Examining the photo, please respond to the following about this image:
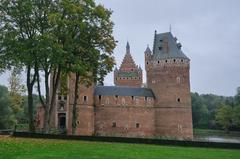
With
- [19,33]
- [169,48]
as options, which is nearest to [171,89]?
[169,48]

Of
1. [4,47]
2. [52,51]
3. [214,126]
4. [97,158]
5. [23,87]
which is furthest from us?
[214,126]

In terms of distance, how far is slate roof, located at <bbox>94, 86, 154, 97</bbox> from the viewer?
161ft

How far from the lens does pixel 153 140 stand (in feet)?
75.9

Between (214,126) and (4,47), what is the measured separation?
64557 millimetres

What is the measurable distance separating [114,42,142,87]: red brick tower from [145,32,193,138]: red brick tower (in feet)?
69.6

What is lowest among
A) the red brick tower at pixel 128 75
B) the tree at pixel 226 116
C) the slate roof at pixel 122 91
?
the tree at pixel 226 116

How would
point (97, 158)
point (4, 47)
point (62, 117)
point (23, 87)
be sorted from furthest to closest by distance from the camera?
point (23, 87) < point (62, 117) < point (4, 47) < point (97, 158)

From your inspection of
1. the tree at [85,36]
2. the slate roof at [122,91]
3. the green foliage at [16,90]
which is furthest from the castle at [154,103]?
the tree at [85,36]

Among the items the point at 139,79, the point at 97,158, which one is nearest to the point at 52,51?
the point at 97,158

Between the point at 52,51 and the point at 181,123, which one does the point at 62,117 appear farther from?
the point at 52,51

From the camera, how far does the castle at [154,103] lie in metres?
48.0

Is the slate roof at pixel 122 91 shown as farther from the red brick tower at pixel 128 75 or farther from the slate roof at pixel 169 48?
the red brick tower at pixel 128 75

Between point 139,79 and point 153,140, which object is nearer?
point 153,140

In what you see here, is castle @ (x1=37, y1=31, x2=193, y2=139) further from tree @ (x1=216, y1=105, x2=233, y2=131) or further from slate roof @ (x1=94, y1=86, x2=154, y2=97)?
tree @ (x1=216, y1=105, x2=233, y2=131)
